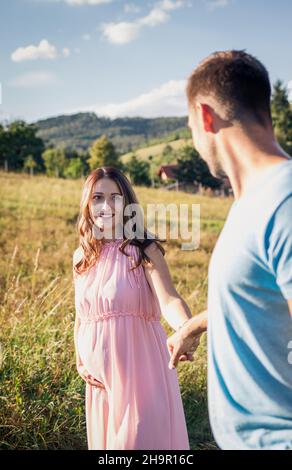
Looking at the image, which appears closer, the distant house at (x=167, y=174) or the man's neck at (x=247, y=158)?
the man's neck at (x=247, y=158)

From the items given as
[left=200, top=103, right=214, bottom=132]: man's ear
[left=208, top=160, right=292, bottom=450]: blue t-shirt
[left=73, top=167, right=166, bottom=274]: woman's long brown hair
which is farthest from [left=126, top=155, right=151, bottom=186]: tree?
[left=208, top=160, right=292, bottom=450]: blue t-shirt

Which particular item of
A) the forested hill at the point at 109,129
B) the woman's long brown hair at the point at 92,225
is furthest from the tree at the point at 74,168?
the forested hill at the point at 109,129

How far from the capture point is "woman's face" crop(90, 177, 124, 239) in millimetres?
2605

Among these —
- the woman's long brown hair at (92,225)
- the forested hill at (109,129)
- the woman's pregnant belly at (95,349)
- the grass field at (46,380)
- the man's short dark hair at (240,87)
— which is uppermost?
the forested hill at (109,129)

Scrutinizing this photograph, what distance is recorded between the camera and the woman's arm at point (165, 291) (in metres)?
2.31

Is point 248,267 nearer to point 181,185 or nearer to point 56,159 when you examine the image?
point 181,185

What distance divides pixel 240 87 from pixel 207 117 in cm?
12

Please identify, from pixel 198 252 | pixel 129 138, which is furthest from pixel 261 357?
pixel 129 138

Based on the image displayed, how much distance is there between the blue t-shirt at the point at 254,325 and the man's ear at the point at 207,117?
0.23 metres

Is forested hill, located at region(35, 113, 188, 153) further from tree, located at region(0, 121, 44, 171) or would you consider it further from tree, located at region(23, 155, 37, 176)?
tree, located at region(23, 155, 37, 176)

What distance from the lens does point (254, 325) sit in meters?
1.35

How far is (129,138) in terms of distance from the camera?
134m

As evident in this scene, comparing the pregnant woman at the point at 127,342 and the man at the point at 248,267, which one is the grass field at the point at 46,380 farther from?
the man at the point at 248,267

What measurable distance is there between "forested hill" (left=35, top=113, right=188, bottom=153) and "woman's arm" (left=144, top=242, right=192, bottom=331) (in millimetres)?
110256
